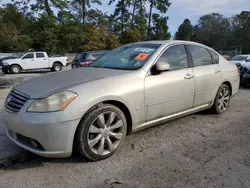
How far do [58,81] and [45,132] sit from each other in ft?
2.66

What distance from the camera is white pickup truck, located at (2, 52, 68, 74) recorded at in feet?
60.1

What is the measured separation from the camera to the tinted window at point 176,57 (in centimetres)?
416

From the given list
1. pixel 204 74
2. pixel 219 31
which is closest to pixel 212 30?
pixel 219 31

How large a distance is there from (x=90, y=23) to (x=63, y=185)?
42385mm

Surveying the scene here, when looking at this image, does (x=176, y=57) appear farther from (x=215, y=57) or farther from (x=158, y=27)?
(x=158, y=27)

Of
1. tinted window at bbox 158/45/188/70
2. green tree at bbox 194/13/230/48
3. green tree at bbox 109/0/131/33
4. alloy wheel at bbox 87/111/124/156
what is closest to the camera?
alloy wheel at bbox 87/111/124/156

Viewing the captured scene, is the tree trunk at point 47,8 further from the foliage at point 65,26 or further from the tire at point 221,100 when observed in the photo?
the tire at point 221,100

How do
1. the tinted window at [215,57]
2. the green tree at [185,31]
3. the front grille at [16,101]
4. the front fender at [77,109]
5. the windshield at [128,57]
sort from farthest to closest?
the green tree at [185,31]
the tinted window at [215,57]
the windshield at [128,57]
the front grille at [16,101]
the front fender at [77,109]

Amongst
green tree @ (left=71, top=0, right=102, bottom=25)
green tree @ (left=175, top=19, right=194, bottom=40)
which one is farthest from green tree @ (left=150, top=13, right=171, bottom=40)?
green tree @ (left=175, top=19, right=194, bottom=40)

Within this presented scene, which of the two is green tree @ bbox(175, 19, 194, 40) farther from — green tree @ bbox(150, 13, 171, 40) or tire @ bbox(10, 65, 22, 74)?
tire @ bbox(10, 65, 22, 74)

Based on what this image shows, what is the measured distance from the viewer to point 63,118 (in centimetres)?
296

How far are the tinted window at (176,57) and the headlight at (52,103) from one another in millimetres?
1678

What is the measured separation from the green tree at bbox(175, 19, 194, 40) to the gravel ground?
→ 76412 millimetres

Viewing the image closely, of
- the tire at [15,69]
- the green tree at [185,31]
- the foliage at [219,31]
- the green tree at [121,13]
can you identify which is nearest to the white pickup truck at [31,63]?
the tire at [15,69]
